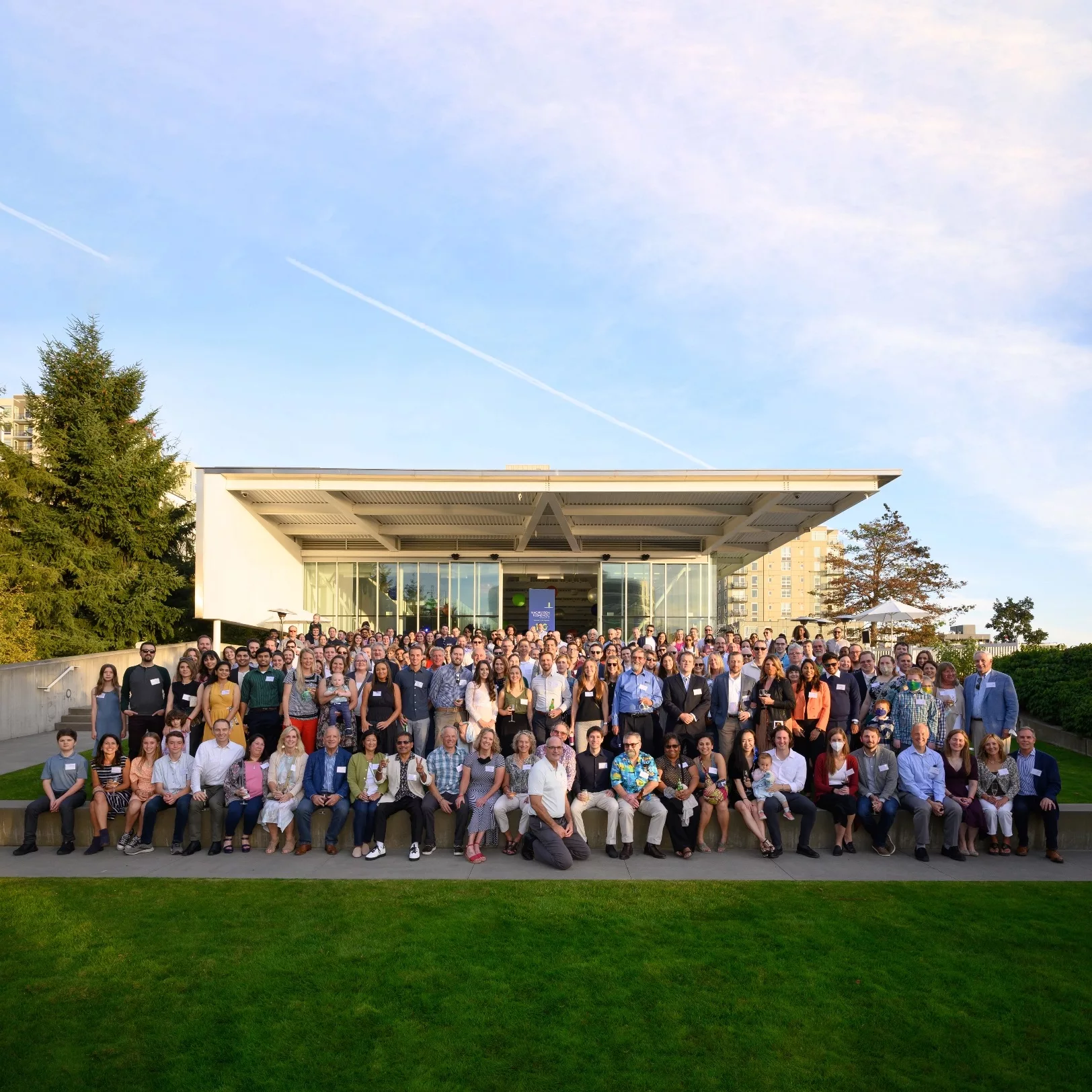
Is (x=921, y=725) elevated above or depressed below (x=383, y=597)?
below

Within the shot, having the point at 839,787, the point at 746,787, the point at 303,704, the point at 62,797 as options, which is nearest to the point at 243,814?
the point at 303,704

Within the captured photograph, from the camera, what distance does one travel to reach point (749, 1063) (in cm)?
414

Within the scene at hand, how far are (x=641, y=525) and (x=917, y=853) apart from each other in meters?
18.9

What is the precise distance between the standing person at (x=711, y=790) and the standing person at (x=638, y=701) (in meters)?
0.86

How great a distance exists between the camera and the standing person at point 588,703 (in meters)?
9.05

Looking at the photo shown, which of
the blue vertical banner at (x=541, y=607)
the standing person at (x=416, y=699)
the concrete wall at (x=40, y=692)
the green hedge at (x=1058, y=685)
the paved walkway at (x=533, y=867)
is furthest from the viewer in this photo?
the blue vertical banner at (x=541, y=607)

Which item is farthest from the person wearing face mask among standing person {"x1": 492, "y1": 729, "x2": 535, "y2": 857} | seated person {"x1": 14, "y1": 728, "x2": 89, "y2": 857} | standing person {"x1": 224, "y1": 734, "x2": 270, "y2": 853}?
seated person {"x1": 14, "y1": 728, "x2": 89, "y2": 857}

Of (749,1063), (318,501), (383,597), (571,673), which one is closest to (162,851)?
(571,673)

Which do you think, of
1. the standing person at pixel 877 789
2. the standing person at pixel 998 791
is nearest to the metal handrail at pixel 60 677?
the standing person at pixel 877 789

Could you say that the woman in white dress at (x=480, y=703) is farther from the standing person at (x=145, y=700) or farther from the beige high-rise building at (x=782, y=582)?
the beige high-rise building at (x=782, y=582)

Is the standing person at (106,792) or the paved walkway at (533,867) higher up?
the standing person at (106,792)

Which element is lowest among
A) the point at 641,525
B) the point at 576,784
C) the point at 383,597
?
the point at 576,784

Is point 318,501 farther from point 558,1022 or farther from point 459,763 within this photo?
point 558,1022

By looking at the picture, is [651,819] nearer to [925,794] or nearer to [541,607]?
[925,794]
